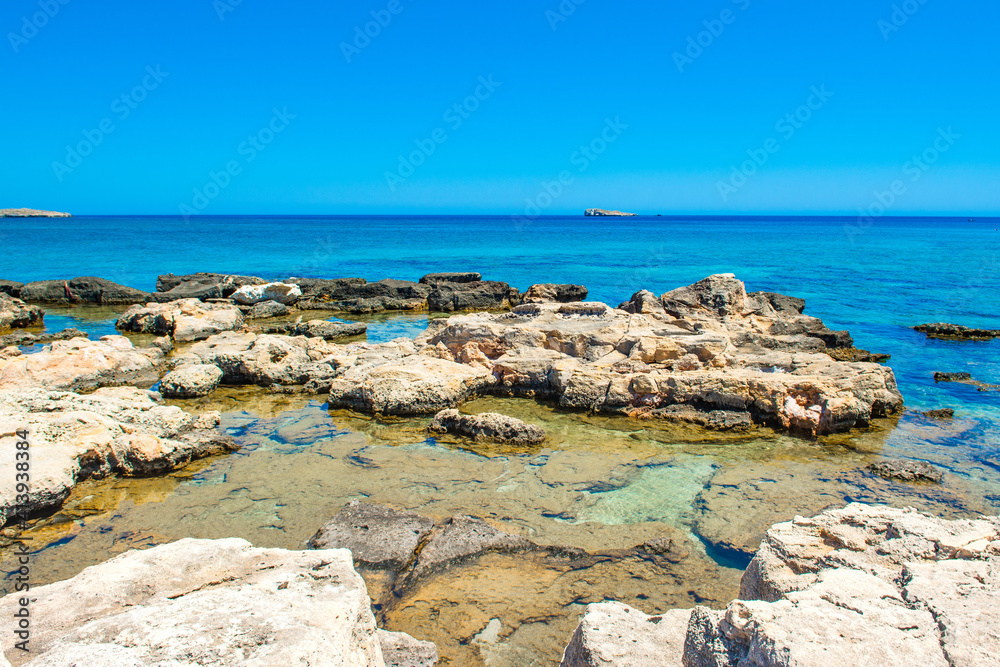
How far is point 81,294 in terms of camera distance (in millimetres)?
23109

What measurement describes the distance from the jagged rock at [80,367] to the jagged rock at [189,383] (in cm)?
115

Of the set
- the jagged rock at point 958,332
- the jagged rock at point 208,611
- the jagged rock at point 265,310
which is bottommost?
the jagged rock at point 265,310

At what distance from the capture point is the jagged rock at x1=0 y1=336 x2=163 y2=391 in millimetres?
9641

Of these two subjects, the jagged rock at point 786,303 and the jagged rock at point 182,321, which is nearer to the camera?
the jagged rock at point 182,321

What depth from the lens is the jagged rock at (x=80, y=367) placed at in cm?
964

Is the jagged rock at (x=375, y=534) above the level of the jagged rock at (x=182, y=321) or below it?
above

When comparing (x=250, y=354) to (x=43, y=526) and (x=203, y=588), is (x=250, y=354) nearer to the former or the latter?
(x=43, y=526)

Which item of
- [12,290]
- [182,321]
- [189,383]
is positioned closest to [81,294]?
[12,290]

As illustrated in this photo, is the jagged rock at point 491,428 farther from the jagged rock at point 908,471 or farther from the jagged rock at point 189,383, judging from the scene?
the jagged rock at point 189,383

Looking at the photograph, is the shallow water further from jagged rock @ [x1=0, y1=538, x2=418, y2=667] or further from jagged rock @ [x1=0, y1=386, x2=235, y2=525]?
jagged rock @ [x1=0, y1=538, x2=418, y2=667]

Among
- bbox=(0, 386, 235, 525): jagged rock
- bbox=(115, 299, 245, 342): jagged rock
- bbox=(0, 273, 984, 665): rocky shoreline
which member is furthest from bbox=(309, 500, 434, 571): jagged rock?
bbox=(115, 299, 245, 342): jagged rock

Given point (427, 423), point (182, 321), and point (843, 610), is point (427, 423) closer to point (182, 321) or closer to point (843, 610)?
point (843, 610)

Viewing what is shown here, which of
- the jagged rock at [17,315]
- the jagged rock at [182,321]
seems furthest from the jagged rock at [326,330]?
the jagged rock at [17,315]

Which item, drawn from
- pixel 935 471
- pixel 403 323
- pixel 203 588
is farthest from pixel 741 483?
pixel 403 323
